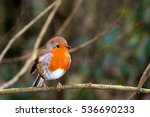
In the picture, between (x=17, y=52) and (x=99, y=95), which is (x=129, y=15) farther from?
(x=17, y=52)

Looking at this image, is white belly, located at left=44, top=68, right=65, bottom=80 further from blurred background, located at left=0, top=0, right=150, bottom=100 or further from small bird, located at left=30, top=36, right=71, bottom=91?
blurred background, located at left=0, top=0, right=150, bottom=100

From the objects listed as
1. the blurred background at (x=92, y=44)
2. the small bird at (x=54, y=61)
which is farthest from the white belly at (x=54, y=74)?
the blurred background at (x=92, y=44)

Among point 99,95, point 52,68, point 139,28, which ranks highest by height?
point 139,28

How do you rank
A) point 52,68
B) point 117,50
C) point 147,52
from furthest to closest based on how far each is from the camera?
point 117,50, point 147,52, point 52,68

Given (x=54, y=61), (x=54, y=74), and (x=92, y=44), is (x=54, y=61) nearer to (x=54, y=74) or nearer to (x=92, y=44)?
(x=54, y=74)

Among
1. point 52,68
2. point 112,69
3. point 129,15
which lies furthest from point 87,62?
point 52,68

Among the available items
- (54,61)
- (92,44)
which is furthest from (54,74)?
(92,44)

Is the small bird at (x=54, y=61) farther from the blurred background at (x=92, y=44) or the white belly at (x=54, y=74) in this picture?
the blurred background at (x=92, y=44)
